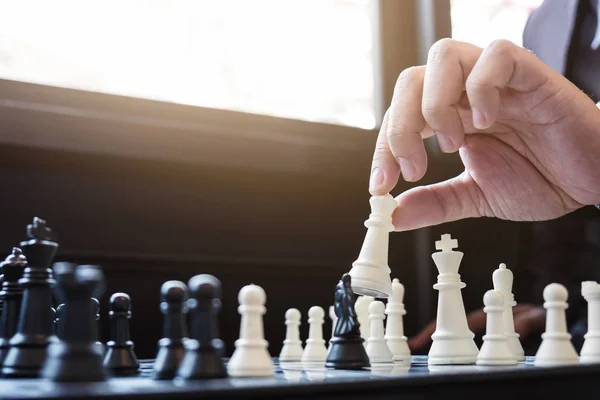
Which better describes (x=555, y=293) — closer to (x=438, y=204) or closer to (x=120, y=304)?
(x=438, y=204)

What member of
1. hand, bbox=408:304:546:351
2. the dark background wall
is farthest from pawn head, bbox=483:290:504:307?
hand, bbox=408:304:546:351

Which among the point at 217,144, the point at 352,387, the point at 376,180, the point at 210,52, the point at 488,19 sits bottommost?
the point at 352,387

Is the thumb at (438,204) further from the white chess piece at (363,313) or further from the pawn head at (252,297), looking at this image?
the pawn head at (252,297)

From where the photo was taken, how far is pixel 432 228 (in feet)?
7.25

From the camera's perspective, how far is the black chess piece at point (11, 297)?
A: 90 centimetres

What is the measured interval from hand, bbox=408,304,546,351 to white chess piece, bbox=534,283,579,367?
1.13m

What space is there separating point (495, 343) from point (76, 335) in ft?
1.95

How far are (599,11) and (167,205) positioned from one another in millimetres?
1294

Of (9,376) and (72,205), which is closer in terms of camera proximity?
(9,376)

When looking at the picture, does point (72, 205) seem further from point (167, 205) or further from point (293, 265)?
point (293, 265)

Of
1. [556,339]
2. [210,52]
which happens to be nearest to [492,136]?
[556,339]

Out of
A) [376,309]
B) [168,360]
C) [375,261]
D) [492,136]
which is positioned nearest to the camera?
[168,360]

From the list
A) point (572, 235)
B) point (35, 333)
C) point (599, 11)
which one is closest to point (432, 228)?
point (572, 235)

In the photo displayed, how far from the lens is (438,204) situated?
53.7 inches
